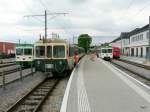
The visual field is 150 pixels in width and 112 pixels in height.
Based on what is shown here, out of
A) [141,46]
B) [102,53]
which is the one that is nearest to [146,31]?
[141,46]

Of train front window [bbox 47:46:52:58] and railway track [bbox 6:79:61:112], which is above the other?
train front window [bbox 47:46:52:58]

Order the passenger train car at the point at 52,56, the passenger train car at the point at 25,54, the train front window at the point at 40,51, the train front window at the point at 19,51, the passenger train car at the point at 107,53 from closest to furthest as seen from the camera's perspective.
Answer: the passenger train car at the point at 52,56, the train front window at the point at 40,51, the passenger train car at the point at 25,54, the train front window at the point at 19,51, the passenger train car at the point at 107,53

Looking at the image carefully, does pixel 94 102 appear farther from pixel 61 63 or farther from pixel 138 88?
pixel 61 63

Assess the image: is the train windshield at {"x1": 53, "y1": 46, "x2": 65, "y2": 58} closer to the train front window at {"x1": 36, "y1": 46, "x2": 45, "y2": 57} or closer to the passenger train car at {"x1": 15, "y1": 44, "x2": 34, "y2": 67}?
the train front window at {"x1": 36, "y1": 46, "x2": 45, "y2": 57}

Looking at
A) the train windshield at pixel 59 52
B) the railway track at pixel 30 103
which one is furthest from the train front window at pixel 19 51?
the railway track at pixel 30 103

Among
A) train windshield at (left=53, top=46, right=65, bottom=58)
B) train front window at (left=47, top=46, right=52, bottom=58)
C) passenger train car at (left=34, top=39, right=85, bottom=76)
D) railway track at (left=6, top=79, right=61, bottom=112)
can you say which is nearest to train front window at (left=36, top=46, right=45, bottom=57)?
passenger train car at (left=34, top=39, right=85, bottom=76)

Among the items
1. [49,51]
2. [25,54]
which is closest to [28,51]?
[25,54]

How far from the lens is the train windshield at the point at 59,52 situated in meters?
20.4

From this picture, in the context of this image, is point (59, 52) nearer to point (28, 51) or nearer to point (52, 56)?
point (52, 56)

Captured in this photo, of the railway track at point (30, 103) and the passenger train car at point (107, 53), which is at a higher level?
the passenger train car at point (107, 53)

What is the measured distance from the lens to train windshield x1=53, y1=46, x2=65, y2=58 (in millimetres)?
20359

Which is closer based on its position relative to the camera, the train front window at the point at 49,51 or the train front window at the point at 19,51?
the train front window at the point at 49,51

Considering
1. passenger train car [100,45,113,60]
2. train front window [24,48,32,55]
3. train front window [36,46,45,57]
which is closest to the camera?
train front window [36,46,45,57]

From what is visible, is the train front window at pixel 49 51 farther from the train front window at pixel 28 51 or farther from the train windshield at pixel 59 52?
the train front window at pixel 28 51
